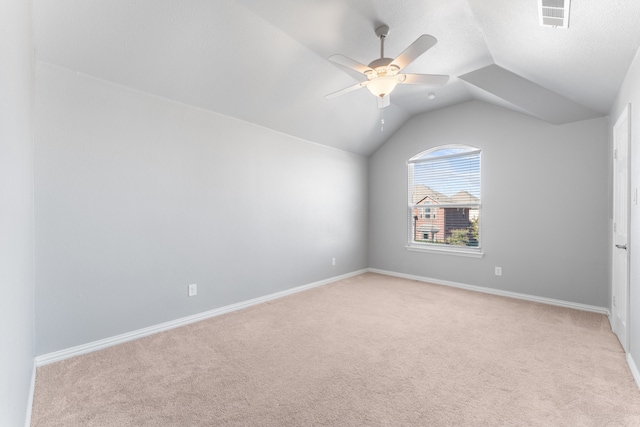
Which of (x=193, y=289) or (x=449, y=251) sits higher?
(x=449, y=251)

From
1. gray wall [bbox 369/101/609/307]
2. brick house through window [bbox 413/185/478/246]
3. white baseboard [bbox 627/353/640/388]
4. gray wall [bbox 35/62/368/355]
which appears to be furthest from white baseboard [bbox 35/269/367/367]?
white baseboard [bbox 627/353/640/388]

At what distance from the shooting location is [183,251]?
3.09 meters

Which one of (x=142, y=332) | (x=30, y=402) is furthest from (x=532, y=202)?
(x=30, y=402)

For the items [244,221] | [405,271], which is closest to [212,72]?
[244,221]

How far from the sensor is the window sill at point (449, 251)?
4.45 m

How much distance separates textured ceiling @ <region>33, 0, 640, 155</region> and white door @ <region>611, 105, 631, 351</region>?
1.62ft

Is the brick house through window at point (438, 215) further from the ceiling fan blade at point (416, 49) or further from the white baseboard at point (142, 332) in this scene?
the ceiling fan blade at point (416, 49)

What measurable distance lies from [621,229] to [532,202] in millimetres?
1317

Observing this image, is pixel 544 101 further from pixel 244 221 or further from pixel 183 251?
pixel 183 251

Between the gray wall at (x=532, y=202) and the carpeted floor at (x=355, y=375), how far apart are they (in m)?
0.62

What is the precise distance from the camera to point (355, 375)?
7.02 feet

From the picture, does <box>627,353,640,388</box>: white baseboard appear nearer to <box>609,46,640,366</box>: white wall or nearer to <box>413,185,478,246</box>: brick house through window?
<box>609,46,640,366</box>: white wall

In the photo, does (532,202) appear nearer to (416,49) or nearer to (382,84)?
(382,84)

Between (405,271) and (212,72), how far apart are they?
422 cm
